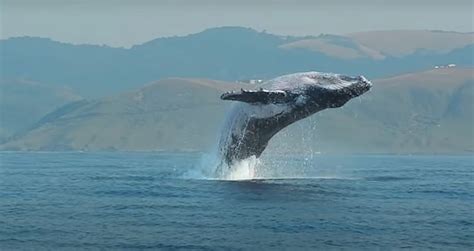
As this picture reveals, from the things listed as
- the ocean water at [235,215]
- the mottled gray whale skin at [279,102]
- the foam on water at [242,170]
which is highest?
the mottled gray whale skin at [279,102]

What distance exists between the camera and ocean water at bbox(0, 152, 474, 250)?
2472cm

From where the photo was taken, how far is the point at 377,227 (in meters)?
27.5

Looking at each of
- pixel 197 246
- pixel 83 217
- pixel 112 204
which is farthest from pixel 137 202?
pixel 197 246

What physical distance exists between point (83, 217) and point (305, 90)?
9759mm

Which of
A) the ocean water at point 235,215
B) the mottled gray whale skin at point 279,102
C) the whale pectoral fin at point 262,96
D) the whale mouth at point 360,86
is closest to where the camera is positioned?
the ocean water at point 235,215

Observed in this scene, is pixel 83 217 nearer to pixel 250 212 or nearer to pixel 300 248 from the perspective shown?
pixel 250 212

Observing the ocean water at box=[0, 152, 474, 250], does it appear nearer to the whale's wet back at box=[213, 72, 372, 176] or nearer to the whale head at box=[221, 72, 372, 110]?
the whale's wet back at box=[213, 72, 372, 176]

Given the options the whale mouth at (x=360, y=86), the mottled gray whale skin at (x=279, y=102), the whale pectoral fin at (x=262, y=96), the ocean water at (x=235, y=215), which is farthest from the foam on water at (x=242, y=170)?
the whale mouth at (x=360, y=86)

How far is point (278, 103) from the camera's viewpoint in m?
34.6

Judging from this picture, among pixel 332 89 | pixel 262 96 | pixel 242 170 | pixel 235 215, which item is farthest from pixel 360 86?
pixel 242 170

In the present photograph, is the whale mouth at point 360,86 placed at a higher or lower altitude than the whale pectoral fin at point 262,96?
higher

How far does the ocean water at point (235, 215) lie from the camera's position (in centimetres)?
2472

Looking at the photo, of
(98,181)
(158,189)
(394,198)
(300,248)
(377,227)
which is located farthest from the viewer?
(98,181)

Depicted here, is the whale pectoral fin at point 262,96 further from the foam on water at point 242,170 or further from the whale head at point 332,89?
the foam on water at point 242,170
